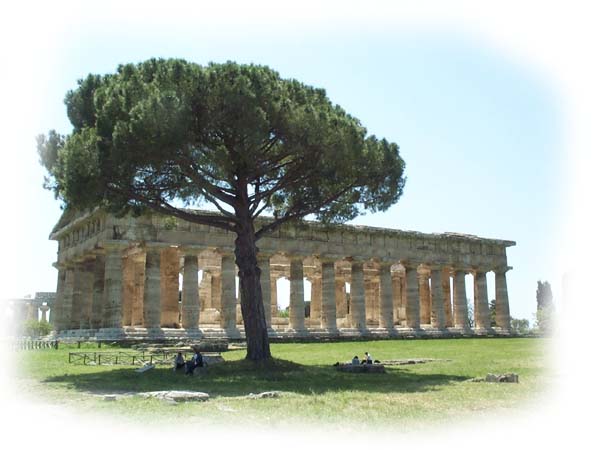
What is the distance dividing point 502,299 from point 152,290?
32634mm

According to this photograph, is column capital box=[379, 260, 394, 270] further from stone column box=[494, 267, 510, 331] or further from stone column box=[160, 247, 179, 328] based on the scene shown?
stone column box=[160, 247, 179, 328]

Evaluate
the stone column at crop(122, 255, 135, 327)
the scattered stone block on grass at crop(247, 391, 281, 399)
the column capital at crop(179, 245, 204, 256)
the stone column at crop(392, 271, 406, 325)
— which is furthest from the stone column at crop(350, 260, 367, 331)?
the scattered stone block on grass at crop(247, 391, 281, 399)

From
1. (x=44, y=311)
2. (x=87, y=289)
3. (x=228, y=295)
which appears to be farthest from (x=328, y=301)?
(x=44, y=311)

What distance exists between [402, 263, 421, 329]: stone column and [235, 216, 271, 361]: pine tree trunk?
2925 centimetres

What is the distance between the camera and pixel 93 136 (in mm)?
20312

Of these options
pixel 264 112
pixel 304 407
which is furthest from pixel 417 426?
pixel 264 112

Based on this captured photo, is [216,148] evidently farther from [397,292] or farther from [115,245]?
[397,292]

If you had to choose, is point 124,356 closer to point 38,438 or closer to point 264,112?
point 264,112

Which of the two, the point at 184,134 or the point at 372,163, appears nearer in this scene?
the point at 184,134

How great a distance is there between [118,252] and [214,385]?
74.1 feet

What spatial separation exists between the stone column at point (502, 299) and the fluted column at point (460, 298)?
13.8 feet

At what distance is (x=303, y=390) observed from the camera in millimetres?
15594

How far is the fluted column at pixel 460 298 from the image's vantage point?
173 feet

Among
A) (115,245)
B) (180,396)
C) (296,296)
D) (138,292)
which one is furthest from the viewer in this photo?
(296,296)
